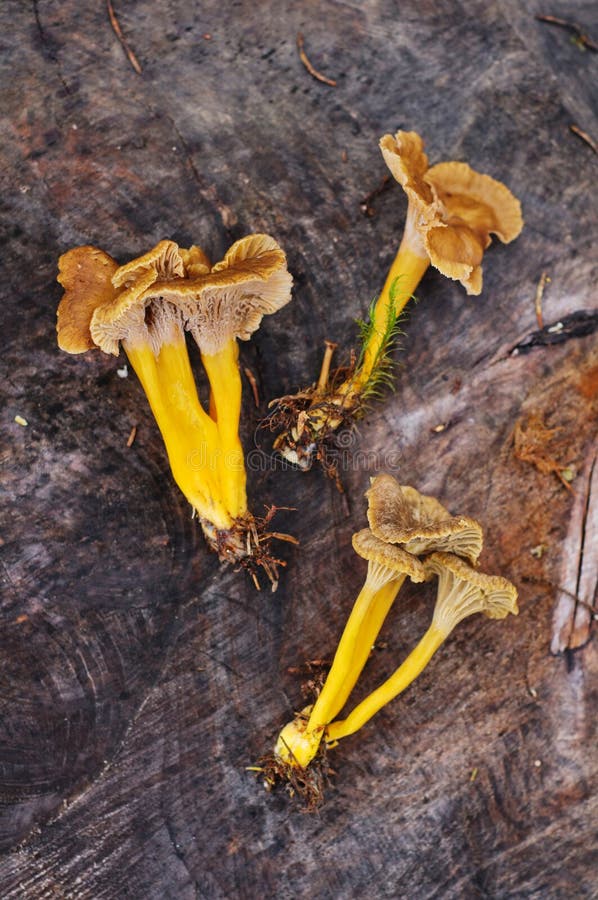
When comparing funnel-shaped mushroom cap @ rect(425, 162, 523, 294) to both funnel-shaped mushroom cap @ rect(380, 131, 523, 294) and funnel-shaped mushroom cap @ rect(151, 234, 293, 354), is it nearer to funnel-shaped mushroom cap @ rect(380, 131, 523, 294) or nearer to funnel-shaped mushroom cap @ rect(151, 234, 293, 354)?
funnel-shaped mushroom cap @ rect(380, 131, 523, 294)

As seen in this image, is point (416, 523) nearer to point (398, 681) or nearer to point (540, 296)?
point (398, 681)

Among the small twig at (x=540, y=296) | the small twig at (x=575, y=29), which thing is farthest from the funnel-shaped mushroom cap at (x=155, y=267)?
the small twig at (x=575, y=29)

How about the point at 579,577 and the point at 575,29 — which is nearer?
the point at 579,577

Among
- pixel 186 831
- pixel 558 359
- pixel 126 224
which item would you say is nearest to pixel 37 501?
pixel 126 224

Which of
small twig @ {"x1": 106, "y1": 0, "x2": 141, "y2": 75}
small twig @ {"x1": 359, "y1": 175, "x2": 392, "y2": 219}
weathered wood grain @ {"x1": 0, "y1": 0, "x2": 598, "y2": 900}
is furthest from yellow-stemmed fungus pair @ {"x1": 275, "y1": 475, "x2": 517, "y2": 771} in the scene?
small twig @ {"x1": 106, "y1": 0, "x2": 141, "y2": 75}

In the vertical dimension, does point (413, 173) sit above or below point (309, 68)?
below

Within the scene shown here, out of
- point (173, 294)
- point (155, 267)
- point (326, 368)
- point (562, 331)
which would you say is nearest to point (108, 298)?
point (155, 267)
